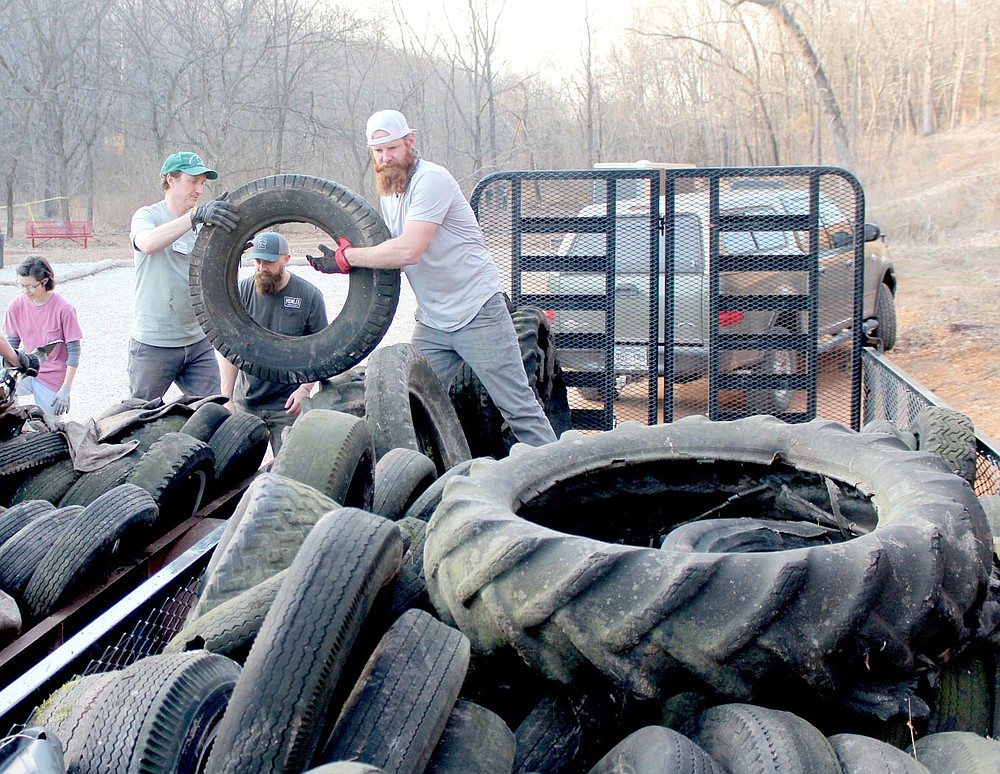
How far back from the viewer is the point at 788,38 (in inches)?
952

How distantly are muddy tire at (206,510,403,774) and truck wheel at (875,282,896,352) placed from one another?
798 centimetres

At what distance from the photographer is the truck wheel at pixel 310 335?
4504mm

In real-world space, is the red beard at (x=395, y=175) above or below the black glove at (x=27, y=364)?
above

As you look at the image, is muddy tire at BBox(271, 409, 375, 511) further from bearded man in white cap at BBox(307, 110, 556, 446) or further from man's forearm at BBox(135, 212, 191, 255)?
man's forearm at BBox(135, 212, 191, 255)

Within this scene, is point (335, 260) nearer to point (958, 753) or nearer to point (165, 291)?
point (165, 291)

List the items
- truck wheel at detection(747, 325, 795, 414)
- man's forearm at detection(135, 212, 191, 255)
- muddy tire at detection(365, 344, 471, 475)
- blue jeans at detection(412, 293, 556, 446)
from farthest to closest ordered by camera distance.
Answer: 1. truck wheel at detection(747, 325, 795, 414)
2. man's forearm at detection(135, 212, 191, 255)
3. blue jeans at detection(412, 293, 556, 446)
4. muddy tire at detection(365, 344, 471, 475)

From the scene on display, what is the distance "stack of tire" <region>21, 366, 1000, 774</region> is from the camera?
5.42 ft

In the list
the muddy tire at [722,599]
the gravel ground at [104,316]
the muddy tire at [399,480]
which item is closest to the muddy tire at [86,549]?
the muddy tire at [399,480]

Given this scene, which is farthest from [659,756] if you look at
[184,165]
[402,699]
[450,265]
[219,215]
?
[184,165]

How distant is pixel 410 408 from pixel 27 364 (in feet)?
9.50

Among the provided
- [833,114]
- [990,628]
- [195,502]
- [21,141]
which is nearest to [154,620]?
[195,502]

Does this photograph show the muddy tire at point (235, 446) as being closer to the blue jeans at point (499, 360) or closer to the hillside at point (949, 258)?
the blue jeans at point (499, 360)

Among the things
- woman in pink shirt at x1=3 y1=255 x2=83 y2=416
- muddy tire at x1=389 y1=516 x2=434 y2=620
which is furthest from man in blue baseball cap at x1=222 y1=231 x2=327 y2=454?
muddy tire at x1=389 y1=516 x2=434 y2=620

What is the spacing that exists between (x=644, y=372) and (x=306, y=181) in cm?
273
